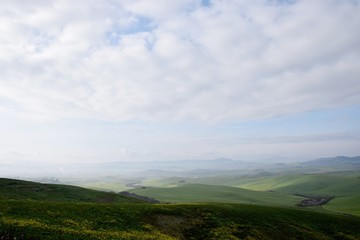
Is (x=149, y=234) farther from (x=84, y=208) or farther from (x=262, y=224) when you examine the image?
(x=262, y=224)

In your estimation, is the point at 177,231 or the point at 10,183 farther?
the point at 10,183

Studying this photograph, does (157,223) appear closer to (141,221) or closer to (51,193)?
(141,221)

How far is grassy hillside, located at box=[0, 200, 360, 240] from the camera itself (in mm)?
35781

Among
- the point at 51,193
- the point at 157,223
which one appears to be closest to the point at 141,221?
the point at 157,223

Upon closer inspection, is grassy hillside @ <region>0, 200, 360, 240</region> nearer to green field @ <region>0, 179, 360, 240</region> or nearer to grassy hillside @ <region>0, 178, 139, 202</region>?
green field @ <region>0, 179, 360, 240</region>

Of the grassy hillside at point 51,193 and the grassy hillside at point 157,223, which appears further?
the grassy hillside at point 51,193

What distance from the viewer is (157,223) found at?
161ft

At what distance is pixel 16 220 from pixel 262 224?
42464mm

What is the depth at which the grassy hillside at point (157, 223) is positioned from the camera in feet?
117

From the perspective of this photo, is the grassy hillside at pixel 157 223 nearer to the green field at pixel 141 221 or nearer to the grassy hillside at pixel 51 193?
the green field at pixel 141 221

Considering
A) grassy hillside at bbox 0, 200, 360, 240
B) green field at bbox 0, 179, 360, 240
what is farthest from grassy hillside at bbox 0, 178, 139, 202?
grassy hillside at bbox 0, 200, 360, 240

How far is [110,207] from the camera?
51.5m

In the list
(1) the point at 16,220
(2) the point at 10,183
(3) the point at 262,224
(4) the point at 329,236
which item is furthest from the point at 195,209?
(2) the point at 10,183

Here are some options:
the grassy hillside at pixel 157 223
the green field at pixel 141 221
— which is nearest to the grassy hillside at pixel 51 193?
the green field at pixel 141 221
